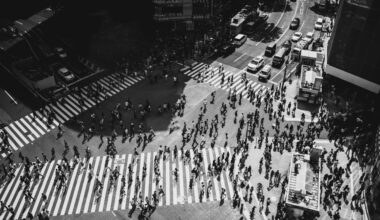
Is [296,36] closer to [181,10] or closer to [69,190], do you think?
[181,10]

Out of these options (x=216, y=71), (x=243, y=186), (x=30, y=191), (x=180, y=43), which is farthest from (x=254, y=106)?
(x=30, y=191)

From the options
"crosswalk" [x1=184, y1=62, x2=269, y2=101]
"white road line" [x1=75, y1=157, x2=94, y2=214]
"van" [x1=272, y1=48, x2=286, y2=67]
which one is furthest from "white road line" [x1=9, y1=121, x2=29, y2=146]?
"van" [x1=272, y1=48, x2=286, y2=67]

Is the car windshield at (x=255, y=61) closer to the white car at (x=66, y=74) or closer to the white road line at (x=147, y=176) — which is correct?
the white road line at (x=147, y=176)

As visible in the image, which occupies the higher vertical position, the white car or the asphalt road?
the asphalt road

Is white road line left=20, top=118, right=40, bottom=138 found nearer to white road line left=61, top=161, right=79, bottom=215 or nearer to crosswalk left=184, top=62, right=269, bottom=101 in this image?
white road line left=61, top=161, right=79, bottom=215

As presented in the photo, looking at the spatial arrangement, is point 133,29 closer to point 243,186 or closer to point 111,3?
point 111,3

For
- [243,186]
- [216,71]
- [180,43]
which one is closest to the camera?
[243,186]
